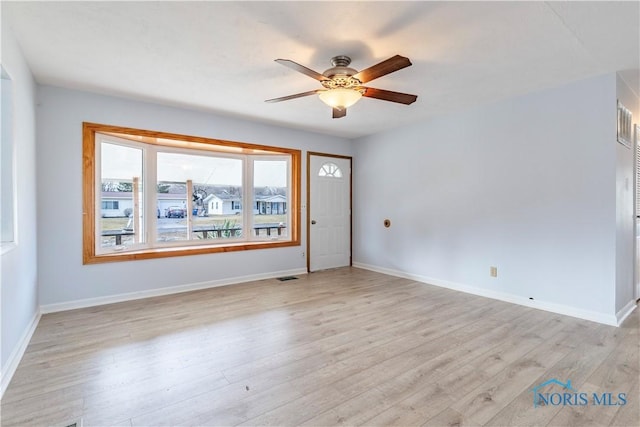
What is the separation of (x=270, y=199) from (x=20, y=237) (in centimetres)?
333

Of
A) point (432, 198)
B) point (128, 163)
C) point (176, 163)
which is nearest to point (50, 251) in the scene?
point (128, 163)

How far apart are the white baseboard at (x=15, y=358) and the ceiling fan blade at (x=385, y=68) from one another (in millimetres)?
3228

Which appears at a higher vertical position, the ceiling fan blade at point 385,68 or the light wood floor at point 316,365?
the ceiling fan blade at point 385,68

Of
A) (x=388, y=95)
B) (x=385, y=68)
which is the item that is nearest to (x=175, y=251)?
(x=388, y=95)

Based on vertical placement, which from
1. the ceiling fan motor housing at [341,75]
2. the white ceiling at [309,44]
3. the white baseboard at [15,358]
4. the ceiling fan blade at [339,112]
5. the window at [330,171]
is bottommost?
the white baseboard at [15,358]

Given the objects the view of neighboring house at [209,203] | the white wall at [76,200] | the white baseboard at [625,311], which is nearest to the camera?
the white baseboard at [625,311]

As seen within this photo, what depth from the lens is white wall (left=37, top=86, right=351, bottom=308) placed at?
3441 mm

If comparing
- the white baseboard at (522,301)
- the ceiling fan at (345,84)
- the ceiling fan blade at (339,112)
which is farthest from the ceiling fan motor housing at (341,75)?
the white baseboard at (522,301)

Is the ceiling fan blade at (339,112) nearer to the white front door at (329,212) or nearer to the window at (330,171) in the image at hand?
the white front door at (329,212)

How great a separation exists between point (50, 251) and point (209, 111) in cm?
248

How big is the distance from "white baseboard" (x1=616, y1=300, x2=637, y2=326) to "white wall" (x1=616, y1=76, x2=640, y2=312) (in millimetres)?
32

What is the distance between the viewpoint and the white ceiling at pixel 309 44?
209 centimetres

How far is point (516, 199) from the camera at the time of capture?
3814 millimetres

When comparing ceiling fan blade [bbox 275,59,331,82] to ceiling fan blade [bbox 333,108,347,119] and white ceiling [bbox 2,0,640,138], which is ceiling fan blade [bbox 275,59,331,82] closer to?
white ceiling [bbox 2,0,640,138]
